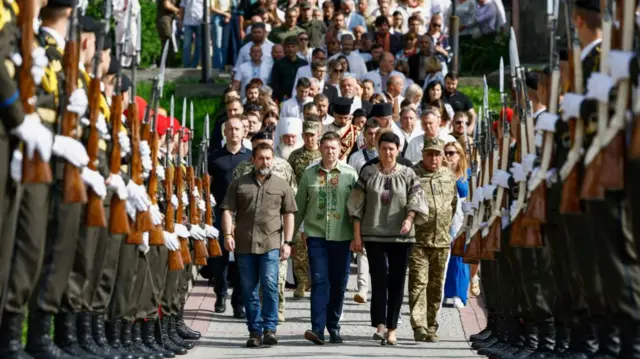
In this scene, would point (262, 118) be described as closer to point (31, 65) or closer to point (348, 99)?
point (348, 99)

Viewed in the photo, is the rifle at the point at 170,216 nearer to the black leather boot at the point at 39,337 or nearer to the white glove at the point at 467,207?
the white glove at the point at 467,207

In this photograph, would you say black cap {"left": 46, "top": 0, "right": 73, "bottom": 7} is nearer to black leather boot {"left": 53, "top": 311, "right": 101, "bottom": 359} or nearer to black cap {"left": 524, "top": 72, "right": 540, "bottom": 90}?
black leather boot {"left": 53, "top": 311, "right": 101, "bottom": 359}

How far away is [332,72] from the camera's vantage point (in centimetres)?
2103

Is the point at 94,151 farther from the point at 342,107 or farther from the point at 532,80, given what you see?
the point at 342,107

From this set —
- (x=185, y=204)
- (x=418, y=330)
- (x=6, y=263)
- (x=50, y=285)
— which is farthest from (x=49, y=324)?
(x=418, y=330)

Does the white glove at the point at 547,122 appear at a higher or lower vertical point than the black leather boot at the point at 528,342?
higher

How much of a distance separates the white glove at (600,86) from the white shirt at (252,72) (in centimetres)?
1393

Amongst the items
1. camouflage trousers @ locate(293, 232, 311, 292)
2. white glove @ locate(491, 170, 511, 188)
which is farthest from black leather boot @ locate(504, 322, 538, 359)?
camouflage trousers @ locate(293, 232, 311, 292)

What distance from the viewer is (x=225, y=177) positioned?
16438mm

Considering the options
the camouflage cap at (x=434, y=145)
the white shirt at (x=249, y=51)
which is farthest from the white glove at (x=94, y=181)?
the white shirt at (x=249, y=51)

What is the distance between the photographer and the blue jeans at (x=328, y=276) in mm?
14516

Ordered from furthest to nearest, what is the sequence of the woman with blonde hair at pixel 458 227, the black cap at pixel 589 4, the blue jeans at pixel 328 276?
the woman with blonde hair at pixel 458 227, the blue jeans at pixel 328 276, the black cap at pixel 589 4

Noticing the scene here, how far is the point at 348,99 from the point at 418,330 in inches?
164

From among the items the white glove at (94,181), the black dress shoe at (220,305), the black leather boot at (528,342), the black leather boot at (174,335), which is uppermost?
the white glove at (94,181)
